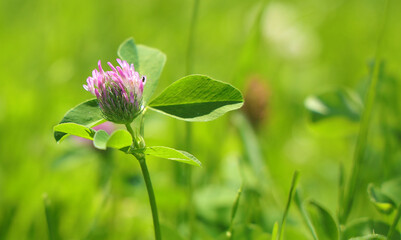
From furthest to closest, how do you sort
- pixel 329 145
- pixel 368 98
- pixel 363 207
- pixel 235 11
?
pixel 235 11
pixel 329 145
pixel 363 207
pixel 368 98

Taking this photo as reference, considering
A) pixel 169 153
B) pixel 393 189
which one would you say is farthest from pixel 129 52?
pixel 393 189

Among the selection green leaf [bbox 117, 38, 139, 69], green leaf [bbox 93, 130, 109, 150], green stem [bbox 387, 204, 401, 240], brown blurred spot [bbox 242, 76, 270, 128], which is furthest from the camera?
brown blurred spot [bbox 242, 76, 270, 128]

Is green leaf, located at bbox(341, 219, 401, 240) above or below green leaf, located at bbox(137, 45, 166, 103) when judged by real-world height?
below

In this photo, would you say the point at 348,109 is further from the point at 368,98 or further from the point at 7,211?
the point at 7,211

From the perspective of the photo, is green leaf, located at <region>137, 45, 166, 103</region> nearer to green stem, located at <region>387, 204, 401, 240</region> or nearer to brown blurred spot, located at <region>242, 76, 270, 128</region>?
green stem, located at <region>387, 204, 401, 240</region>

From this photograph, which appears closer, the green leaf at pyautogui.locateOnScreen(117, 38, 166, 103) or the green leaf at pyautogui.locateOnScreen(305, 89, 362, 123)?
the green leaf at pyautogui.locateOnScreen(117, 38, 166, 103)

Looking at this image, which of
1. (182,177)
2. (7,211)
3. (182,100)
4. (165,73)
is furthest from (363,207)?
(165,73)

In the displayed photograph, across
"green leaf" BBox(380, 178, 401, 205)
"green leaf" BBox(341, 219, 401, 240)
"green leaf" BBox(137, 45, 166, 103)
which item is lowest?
"green leaf" BBox(341, 219, 401, 240)

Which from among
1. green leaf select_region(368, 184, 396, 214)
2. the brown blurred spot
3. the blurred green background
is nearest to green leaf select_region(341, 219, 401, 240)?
green leaf select_region(368, 184, 396, 214)
